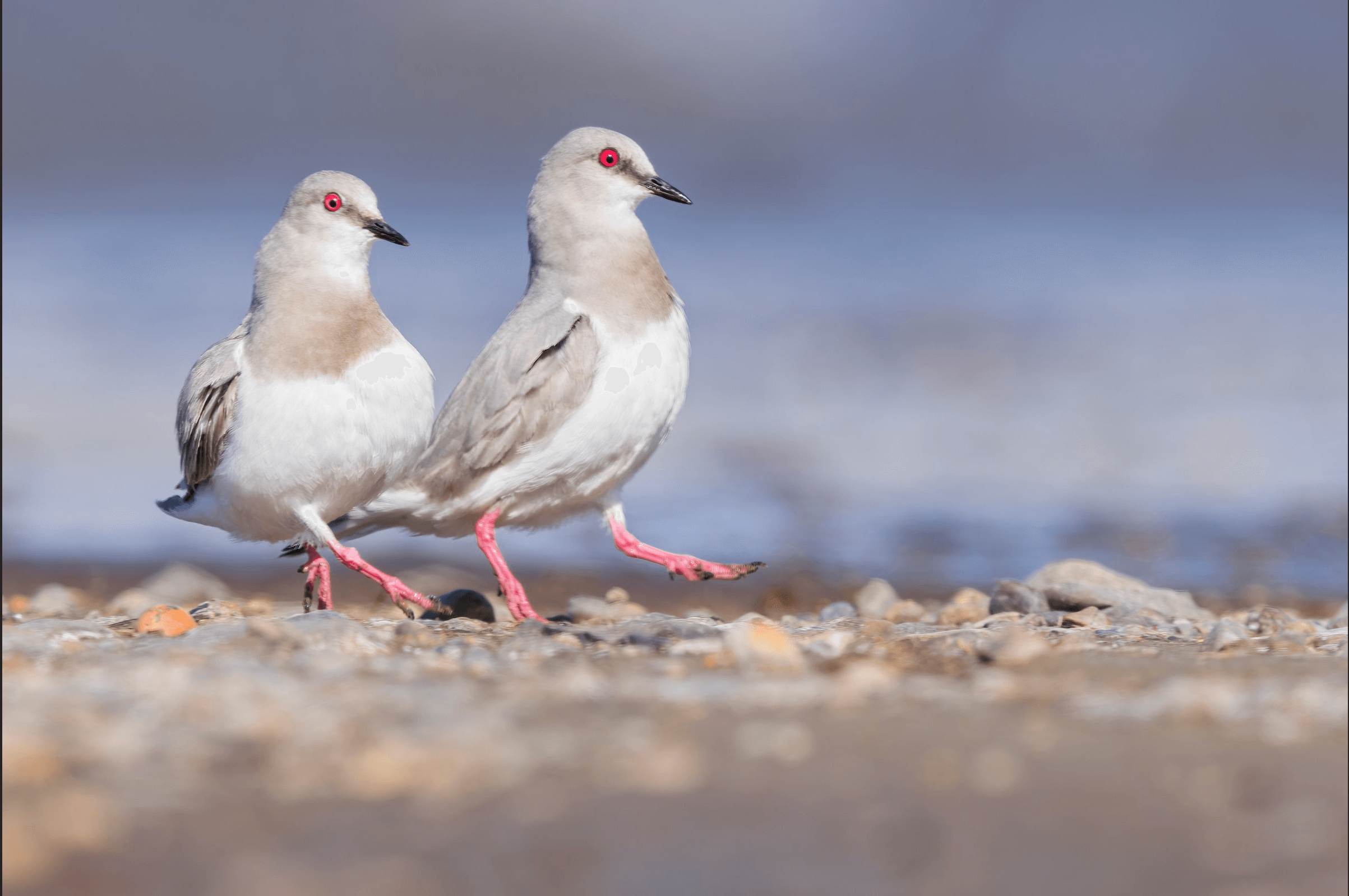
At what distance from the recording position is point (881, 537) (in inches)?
395

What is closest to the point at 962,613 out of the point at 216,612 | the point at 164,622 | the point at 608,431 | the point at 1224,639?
the point at 608,431

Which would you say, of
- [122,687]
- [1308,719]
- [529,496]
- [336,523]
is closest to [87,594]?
[336,523]

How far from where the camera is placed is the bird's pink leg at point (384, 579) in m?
5.67

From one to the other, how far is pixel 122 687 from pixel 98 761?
637 mm

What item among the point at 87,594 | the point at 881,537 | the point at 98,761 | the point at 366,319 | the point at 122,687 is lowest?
the point at 98,761

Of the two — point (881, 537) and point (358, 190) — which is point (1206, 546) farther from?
point (358, 190)

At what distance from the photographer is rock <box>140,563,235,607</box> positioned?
7.44 meters

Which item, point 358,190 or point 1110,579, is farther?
point 1110,579

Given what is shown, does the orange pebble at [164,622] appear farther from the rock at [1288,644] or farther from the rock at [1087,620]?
the rock at [1288,644]

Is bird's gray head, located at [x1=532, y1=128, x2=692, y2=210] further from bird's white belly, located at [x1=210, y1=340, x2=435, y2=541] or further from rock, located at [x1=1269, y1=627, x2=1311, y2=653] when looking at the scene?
rock, located at [x1=1269, y1=627, x2=1311, y2=653]

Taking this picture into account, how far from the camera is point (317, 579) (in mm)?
6172

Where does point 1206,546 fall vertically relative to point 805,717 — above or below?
above

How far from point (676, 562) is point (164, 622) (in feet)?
8.59

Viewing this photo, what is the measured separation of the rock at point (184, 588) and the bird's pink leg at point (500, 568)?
1.88 m
